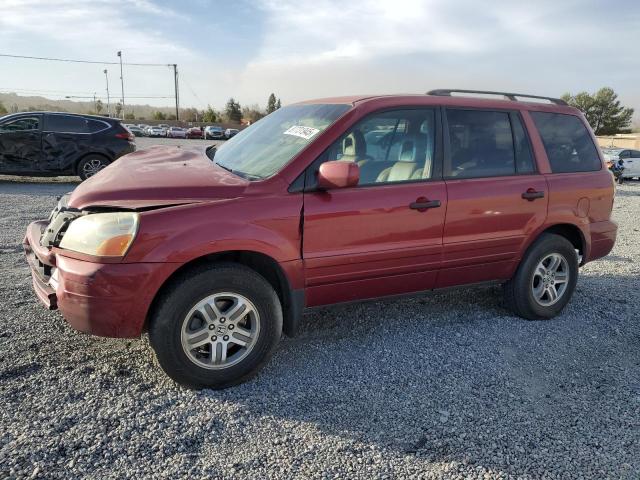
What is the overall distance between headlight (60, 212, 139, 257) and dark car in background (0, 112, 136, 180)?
8843mm

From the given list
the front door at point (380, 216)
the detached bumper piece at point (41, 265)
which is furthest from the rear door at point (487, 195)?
the detached bumper piece at point (41, 265)

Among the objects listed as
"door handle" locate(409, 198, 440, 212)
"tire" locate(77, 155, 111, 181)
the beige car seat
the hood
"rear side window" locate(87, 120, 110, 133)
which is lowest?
"tire" locate(77, 155, 111, 181)

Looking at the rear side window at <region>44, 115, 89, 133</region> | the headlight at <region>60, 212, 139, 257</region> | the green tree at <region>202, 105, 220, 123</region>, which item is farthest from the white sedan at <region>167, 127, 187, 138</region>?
the headlight at <region>60, 212, 139, 257</region>

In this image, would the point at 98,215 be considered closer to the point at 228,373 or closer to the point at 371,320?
the point at 228,373

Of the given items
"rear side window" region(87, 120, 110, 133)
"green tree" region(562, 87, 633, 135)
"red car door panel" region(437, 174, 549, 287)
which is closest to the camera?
"red car door panel" region(437, 174, 549, 287)

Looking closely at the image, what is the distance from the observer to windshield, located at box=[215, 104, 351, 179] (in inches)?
132

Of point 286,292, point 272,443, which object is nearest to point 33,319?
point 286,292

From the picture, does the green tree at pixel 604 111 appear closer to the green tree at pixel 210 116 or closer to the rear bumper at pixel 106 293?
the green tree at pixel 210 116

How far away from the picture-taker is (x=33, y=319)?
378 centimetres

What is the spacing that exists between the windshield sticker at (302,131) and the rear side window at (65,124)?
8.90 m

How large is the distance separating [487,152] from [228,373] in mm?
2587

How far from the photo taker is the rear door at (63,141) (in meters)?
10.6

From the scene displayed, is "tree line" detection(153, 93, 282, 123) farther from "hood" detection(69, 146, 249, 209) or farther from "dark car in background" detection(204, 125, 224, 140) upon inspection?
"hood" detection(69, 146, 249, 209)

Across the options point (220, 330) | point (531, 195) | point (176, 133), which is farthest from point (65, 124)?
point (176, 133)
